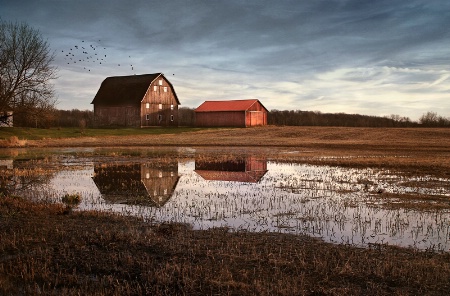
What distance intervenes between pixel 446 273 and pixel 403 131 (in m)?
59.1

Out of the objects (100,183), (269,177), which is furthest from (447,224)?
(100,183)

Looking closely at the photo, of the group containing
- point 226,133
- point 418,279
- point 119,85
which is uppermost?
point 119,85

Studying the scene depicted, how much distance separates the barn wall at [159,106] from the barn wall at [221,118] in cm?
550

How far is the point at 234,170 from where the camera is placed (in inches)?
993

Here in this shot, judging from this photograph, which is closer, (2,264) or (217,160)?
(2,264)

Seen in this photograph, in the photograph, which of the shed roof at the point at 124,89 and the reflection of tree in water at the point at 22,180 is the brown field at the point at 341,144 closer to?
the shed roof at the point at 124,89

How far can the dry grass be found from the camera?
7066 mm

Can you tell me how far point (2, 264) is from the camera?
800cm

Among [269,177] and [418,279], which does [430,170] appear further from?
[418,279]

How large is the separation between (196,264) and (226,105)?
73.9 meters

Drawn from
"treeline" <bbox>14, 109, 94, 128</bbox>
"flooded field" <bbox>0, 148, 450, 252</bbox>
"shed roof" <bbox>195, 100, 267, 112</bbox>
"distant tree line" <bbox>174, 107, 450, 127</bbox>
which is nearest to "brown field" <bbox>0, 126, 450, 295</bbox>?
"flooded field" <bbox>0, 148, 450, 252</bbox>

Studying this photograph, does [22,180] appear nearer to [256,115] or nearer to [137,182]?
[137,182]

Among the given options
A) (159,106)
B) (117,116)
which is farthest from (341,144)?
(117,116)

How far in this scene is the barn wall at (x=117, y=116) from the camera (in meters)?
71.7
